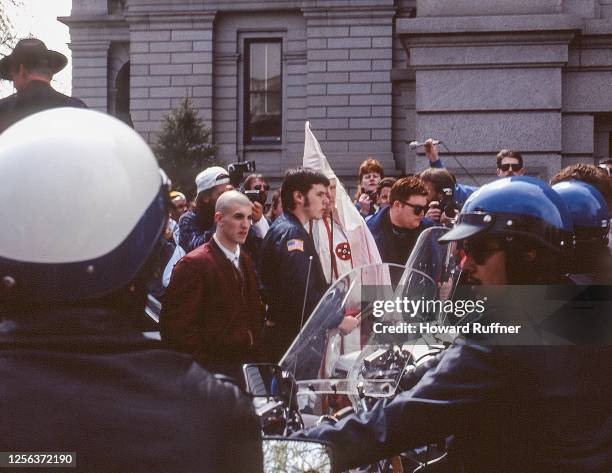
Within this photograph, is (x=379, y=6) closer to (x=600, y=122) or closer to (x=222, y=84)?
(x=222, y=84)

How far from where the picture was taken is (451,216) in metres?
7.32

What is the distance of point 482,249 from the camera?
2.66m

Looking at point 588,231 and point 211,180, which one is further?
point 211,180

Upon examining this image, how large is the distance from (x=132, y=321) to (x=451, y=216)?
5.83 m

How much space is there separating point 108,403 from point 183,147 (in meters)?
23.4

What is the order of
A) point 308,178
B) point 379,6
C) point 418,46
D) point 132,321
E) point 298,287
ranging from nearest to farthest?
point 132,321 < point 298,287 < point 308,178 < point 418,46 < point 379,6

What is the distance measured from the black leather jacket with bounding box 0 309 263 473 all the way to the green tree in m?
22.8

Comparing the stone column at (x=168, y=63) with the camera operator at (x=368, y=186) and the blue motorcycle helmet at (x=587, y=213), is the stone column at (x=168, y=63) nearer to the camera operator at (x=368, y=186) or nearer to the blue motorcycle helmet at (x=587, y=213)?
the camera operator at (x=368, y=186)

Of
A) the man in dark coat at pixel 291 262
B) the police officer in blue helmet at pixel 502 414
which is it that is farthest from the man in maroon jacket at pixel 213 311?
the police officer in blue helmet at pixel 502 414

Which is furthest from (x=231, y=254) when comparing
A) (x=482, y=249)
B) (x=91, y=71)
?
(x=91, y=71)

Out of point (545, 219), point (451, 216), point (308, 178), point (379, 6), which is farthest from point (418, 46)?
point (379, 6)

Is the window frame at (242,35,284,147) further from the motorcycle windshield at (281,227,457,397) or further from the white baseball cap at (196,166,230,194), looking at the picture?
the motorcycle windshield at (281,227,457,397)

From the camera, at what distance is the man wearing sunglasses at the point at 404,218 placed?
6633 mm

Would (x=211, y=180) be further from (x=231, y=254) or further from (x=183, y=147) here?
(x=183, y=147)
